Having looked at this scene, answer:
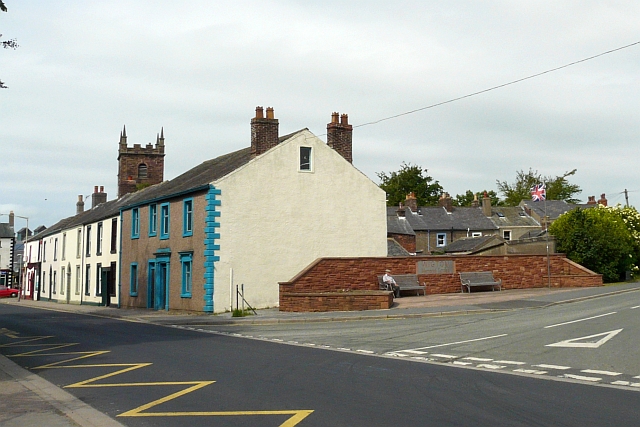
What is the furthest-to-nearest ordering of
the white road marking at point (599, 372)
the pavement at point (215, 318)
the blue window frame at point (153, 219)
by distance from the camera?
the blue window frame at point (153, 219), the white road marking at point (599, 372), the pavement at point (215, 318)

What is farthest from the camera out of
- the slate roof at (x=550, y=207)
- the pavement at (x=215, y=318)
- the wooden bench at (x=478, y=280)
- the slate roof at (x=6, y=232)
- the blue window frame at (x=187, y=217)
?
the slate roof at (x=6, y=232)

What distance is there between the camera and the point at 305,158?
3288 cm

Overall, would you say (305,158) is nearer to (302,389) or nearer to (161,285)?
(161,285)

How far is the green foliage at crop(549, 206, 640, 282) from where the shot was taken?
36344mm

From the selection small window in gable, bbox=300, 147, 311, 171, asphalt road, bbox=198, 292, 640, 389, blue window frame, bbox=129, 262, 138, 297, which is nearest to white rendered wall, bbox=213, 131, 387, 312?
small window in gable, bbox=300, 147, 311, 171

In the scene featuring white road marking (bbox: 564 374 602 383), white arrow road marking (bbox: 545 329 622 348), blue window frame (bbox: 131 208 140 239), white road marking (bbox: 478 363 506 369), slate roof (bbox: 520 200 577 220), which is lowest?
white road marking (bbox: 564 374 602 383)

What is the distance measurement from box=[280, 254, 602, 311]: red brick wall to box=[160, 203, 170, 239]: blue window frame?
943cm

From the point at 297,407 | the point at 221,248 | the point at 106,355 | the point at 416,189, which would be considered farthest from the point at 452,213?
the point at 297,407

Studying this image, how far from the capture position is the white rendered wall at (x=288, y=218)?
99.4ft

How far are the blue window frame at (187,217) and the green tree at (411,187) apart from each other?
59.0 metres

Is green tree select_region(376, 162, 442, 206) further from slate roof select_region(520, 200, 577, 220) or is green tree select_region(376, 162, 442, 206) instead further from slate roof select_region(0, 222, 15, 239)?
slate roof select_region(0, 222, 15, 239)

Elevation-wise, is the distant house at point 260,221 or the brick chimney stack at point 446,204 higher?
the brick chimney stack at point 446,204

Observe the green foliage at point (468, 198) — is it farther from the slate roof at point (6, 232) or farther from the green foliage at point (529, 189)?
the slate roof at point (6, 232)

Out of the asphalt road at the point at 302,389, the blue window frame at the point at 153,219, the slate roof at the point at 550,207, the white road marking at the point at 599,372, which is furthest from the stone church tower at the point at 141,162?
the white road marking at the point at 599,372
